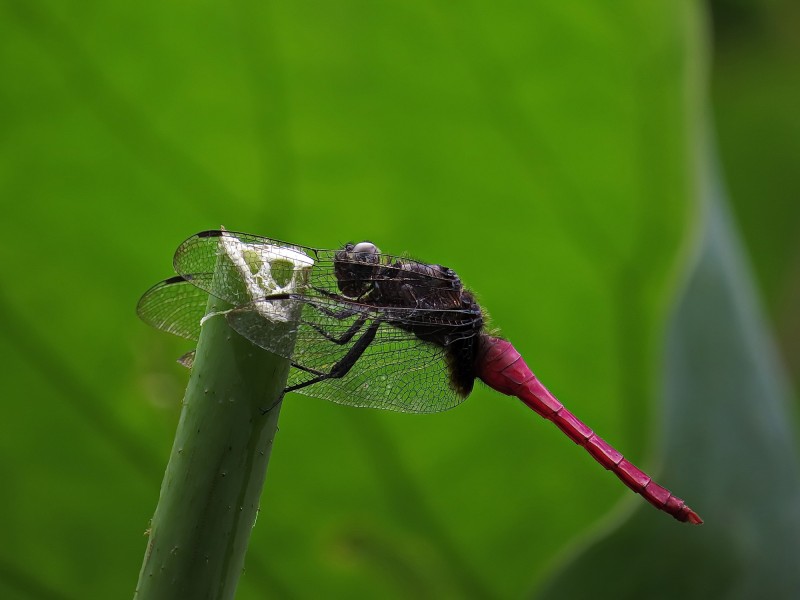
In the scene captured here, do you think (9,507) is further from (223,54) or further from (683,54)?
(683,54)

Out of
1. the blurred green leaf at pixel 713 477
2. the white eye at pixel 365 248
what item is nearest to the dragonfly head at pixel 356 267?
the white eye at pixel 365 248

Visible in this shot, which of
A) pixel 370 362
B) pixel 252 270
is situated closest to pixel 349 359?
pixel 370 362

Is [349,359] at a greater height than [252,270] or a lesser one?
lesser

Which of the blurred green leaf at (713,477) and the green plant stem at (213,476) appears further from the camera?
the blurred green leaf at (713,477)

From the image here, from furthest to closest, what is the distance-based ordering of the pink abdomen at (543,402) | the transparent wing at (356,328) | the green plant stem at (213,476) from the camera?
the pink abdomen at (543,402) → the transparent wing at (356,328) → the green plant stem at (213,476)

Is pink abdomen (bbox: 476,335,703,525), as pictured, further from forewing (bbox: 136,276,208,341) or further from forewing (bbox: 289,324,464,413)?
forewing (bbox: 136,276,208,341)

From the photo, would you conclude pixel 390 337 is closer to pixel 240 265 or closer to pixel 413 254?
pixel 413 254

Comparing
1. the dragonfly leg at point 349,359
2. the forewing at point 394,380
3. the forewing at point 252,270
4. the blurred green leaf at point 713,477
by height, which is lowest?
the blurred green leaf at point 713,477

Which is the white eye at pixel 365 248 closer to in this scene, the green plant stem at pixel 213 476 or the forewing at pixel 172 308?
the forewing at pixel 172 308
